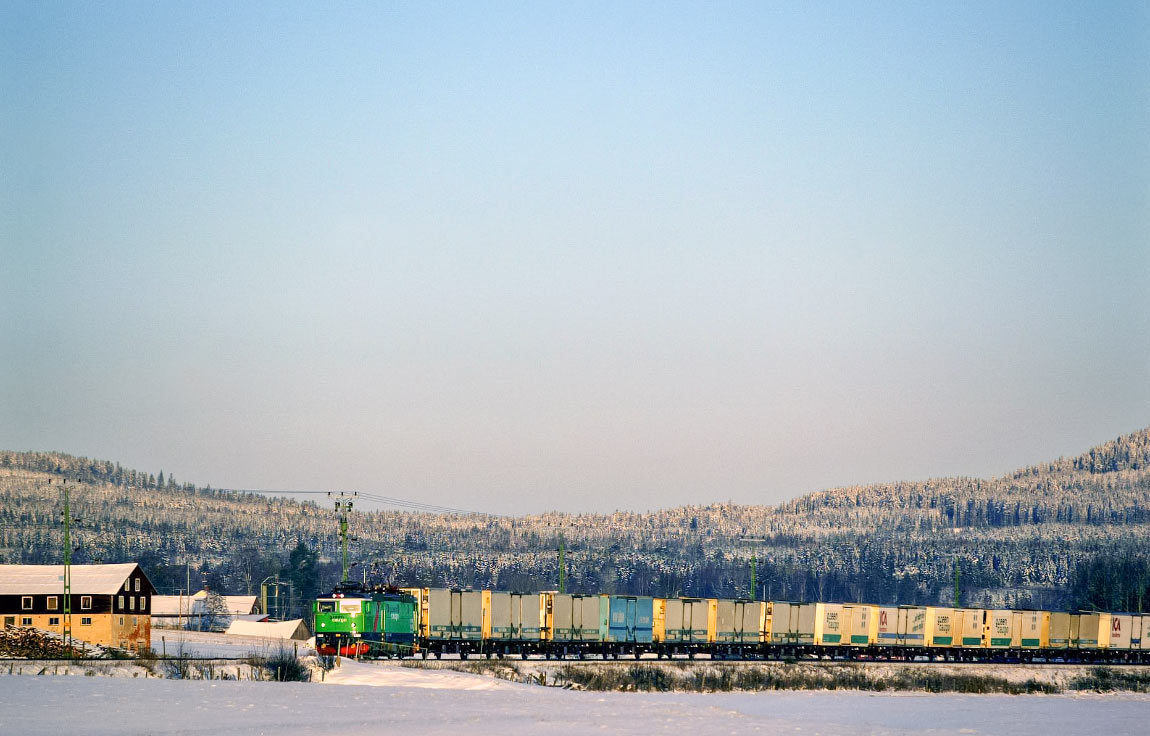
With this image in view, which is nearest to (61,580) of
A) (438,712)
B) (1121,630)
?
(438,712)

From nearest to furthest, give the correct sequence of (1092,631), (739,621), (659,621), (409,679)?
(409,679) < (659,621) < (739,621) < (1092,631)

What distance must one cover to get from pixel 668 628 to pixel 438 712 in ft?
133

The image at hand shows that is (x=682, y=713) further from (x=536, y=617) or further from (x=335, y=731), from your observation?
(x=536, y=617)

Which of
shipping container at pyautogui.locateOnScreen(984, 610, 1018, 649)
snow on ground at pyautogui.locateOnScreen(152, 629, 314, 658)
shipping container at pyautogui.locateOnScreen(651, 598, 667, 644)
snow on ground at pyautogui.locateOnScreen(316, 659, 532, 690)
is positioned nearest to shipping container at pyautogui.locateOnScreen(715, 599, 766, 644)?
shipping container at pyautogui.locateOnScreen(651, 598, 667, 644)

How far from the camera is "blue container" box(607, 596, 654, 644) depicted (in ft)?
220

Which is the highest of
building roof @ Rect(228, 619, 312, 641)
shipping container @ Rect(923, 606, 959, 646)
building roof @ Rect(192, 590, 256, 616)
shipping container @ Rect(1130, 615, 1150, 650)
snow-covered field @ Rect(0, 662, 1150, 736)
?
snow-covered field @ Rect(0, 662, 1150, 736)

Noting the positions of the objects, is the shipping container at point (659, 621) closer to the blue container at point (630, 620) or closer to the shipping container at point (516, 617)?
the blue container at point (630, 620)

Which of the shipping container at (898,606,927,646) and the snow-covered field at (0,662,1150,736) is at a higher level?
the snow-covered field at (0,662,1150,736)

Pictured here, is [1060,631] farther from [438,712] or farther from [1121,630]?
[438,712]

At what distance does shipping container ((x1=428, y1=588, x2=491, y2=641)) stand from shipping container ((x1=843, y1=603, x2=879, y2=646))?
21006 mm

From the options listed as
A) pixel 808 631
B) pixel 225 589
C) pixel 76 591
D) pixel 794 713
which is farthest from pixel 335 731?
pixel 225 589

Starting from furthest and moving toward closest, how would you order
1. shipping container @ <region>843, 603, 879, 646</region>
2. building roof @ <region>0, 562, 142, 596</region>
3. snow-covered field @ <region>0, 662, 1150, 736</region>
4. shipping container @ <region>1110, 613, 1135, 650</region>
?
shipping container @ <region>1110, 613, 1135, 650</region>
building roof @ <region>0, 562, 142, 596</region>
shipping container @ <region>843, 603, 879, 646</region>
snow-covered field @ <region>0, 662, 1150, 736</region>

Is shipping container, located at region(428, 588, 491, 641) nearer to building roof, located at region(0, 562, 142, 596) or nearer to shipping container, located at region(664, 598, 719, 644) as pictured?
shipping container, located at region(664, 598, 719, 644)

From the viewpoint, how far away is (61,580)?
78438 millimetres
